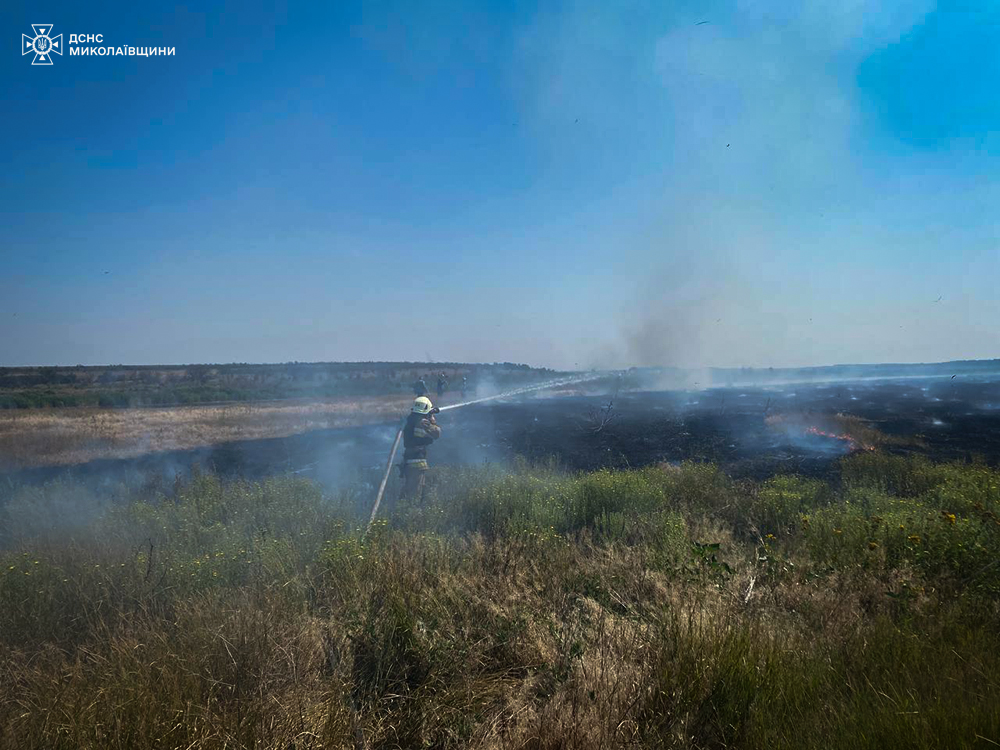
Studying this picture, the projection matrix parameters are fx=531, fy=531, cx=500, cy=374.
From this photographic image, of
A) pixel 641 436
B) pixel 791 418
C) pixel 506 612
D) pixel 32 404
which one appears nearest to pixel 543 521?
pixel 506 612

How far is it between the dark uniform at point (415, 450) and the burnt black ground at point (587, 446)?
3.34 m

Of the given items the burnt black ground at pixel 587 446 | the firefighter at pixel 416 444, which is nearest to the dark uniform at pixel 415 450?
the firefighter at pixel 416 444

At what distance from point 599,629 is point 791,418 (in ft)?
76.4

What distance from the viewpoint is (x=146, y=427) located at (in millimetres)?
23688

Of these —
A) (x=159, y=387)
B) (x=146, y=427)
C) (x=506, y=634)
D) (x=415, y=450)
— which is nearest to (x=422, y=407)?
(x=415, y=450)

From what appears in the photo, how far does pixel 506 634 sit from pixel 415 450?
6.13 m

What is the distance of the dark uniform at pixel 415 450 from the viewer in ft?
32.2

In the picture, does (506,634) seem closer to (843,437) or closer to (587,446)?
(587,446)

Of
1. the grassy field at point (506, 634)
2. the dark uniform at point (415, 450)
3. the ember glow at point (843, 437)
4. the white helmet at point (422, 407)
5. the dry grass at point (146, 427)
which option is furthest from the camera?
the dry grass at point (146, 427)

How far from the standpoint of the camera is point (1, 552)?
668 centimetres

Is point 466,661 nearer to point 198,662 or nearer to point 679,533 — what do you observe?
point 198,662

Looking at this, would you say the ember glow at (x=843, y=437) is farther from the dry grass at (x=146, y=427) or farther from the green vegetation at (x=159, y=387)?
the green vegetation at (x=159, y=387)

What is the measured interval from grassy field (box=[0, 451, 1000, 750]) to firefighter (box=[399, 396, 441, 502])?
2.30 metres

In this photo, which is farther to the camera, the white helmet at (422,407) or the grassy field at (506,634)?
the white helmet at (422,407)
